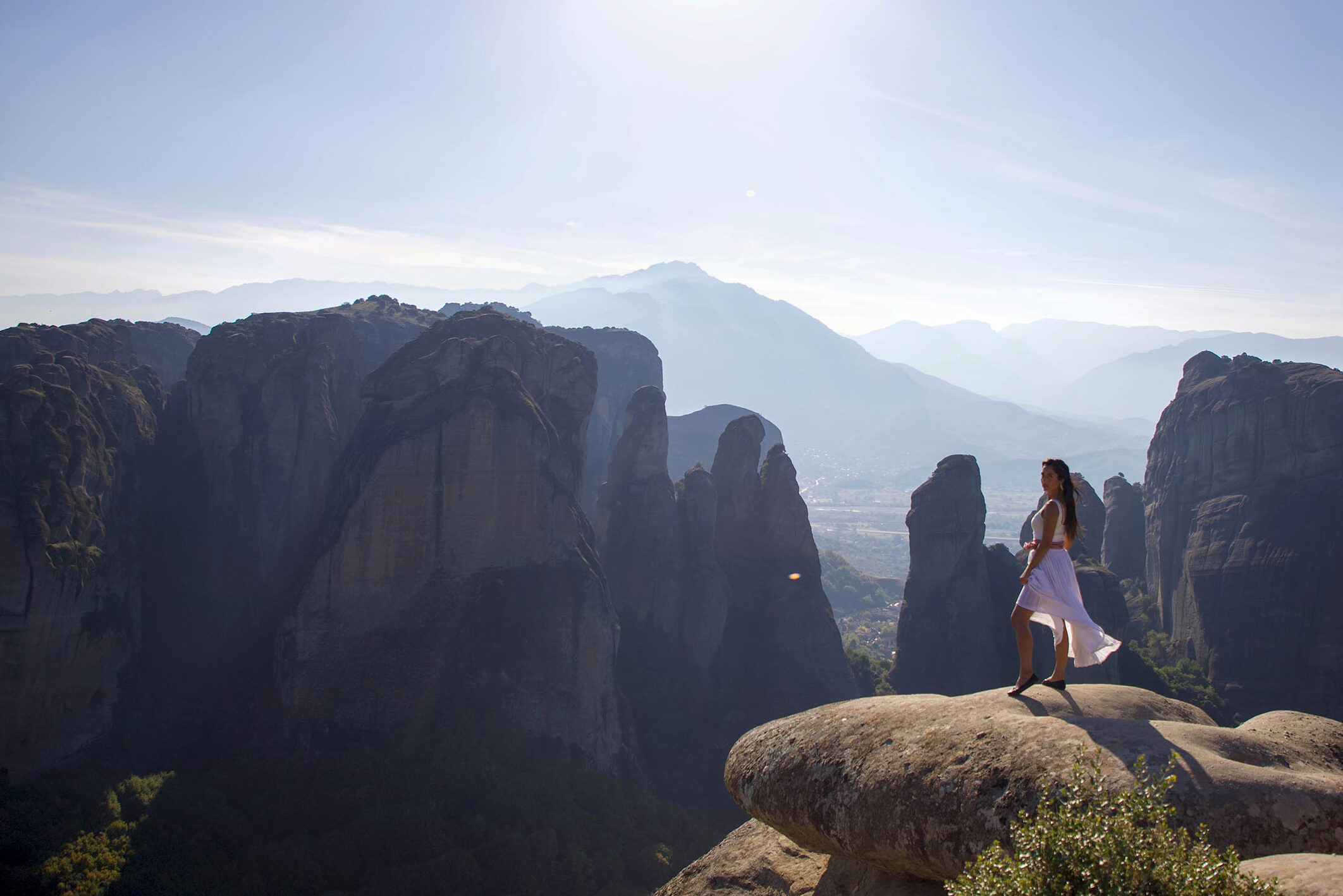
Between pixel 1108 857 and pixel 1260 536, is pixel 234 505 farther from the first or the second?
pixel 1260 536

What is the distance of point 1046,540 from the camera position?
27.8 ft

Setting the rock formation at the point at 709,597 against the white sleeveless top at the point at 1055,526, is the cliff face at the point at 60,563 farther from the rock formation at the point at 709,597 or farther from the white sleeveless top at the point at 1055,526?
the white sleeveless top at the point at 1055,526

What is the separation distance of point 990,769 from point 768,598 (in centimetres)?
4024

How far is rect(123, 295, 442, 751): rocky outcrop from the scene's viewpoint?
3231 centimetres

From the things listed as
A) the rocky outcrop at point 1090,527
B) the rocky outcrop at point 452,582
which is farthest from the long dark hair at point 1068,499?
the rocky outcrop at point 1090,527

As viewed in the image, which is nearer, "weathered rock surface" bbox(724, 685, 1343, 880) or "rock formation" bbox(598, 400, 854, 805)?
"weathered rock surface" bbox(724, 685, 1343, 880)

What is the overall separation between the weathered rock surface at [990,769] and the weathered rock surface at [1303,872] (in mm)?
439

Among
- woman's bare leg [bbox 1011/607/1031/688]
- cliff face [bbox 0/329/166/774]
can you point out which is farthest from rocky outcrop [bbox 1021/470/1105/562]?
cliff face [bbox 0/329/166/774]

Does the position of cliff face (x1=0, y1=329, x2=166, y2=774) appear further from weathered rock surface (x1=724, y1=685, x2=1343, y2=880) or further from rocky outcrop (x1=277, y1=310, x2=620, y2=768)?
weathered rock surface (x1=724, y1=685, x2=1343, y2=880)

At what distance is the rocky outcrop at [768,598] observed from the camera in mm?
41812

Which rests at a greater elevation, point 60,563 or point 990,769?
point 990,769

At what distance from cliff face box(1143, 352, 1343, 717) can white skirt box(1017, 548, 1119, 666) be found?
50.1 metres

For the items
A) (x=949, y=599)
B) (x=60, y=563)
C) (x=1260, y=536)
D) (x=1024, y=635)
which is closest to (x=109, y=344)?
(x=60, y=563)

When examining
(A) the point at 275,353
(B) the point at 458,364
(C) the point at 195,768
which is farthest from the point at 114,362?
(C) the point at 195,768
